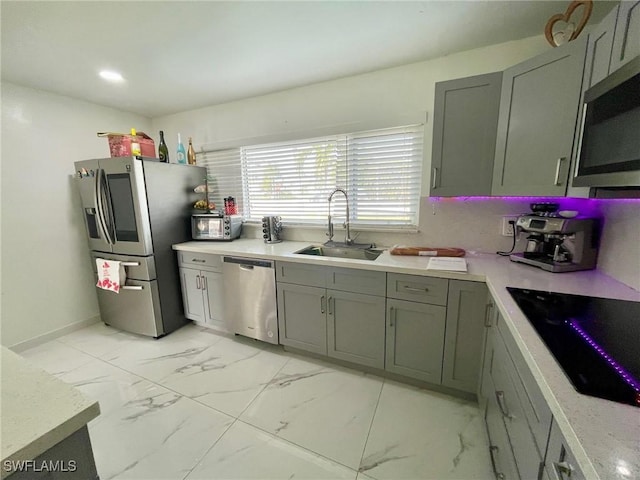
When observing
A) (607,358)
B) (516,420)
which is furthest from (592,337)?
(516,420)

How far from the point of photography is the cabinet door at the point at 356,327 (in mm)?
1876

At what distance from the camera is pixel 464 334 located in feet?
5.34

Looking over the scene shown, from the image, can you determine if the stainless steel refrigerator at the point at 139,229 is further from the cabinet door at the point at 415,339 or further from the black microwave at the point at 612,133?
the black microwave at the point at 612,133

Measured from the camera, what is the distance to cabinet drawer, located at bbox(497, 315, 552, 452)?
0.72m

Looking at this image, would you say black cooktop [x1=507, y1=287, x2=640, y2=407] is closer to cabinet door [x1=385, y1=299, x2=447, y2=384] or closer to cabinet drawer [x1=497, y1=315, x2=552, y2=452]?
cabinet drawer [x1=497, y1=315, x2=552, y2=452]

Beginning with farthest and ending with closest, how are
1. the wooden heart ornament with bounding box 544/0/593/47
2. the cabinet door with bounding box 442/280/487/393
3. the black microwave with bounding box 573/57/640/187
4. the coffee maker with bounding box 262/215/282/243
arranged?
the coffee maker with bounding box 262/215/282/243 → the cabinet door with bounding box 442/280/487/393 → the wooden heart ornament with bounding box 544/0/593/47 → the black microwave with bounding box 573/57/640/187

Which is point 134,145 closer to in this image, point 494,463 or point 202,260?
point 202,260

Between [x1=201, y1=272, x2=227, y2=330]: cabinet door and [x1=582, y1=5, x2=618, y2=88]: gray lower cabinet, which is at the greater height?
[x1=582, y1=5, x2=618, y2=88]: gray lower cabinet

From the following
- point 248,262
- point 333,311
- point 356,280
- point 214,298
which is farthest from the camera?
point 214,298

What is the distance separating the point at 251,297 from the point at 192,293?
786 millimetres

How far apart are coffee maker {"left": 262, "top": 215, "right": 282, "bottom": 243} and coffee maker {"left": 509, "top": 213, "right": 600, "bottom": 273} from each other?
2027 mm

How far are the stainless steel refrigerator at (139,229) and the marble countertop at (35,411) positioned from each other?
1.94 meters

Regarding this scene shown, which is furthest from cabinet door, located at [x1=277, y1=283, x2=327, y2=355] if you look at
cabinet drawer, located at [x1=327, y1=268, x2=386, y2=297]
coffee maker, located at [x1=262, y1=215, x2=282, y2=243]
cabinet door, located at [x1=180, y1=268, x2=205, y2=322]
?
cabinet door, located at [x1=180, y1=268, x2=205, y2=322]

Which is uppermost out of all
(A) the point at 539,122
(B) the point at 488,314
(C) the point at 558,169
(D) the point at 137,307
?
(A) the point at 539,122
